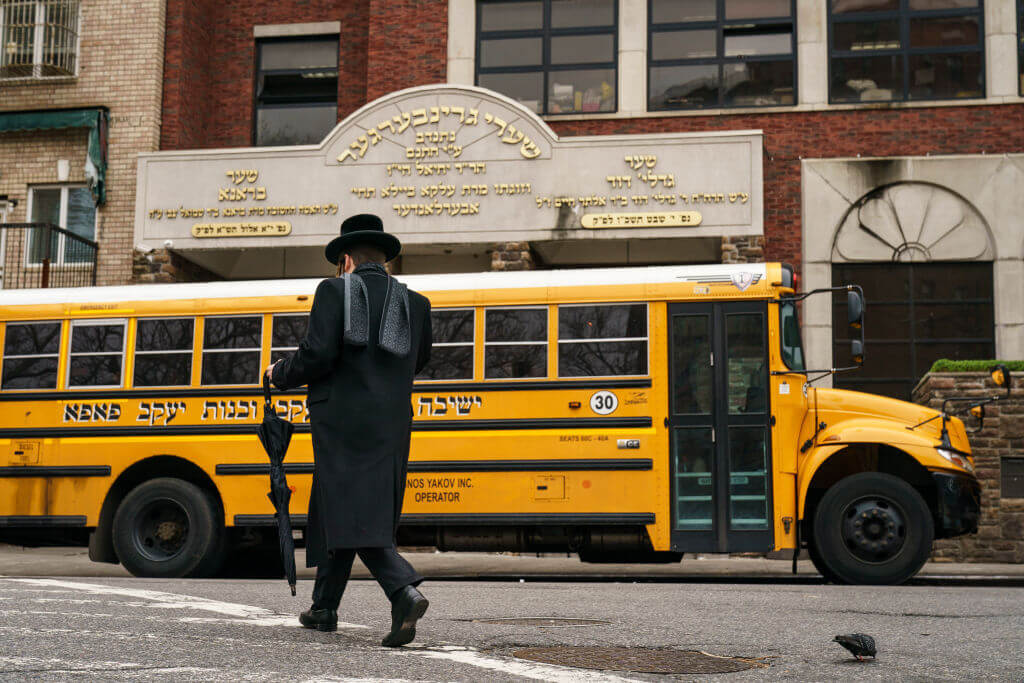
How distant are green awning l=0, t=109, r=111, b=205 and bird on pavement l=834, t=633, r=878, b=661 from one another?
18739 millimetres

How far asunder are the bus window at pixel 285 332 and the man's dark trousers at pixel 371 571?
653cm

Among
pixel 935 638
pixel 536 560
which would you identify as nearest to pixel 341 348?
pixel 935 638

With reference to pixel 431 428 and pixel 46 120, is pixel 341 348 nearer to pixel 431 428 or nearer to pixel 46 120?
pixel 431 428

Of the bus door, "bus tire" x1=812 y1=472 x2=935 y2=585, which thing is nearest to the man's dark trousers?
the bus door

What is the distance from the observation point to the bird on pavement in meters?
5.09

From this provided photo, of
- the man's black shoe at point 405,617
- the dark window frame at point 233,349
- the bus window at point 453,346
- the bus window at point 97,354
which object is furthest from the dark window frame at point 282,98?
the man's black shoe at point 405,617

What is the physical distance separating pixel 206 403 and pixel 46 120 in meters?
12.0

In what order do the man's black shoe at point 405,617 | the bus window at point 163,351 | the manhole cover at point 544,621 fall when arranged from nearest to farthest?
the man's black shoe at point 405,617
the manhole cover at point 544,621
the bus window at point 163,351

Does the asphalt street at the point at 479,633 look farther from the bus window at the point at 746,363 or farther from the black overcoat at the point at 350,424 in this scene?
the bus window at the point at 746,363

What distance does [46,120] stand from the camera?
22.1m

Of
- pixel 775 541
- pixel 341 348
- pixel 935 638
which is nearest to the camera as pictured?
pixel 341 348

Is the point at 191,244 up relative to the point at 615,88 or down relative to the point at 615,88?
down

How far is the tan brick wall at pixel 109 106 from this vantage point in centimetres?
2166

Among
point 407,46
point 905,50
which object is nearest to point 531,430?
point 407,46
